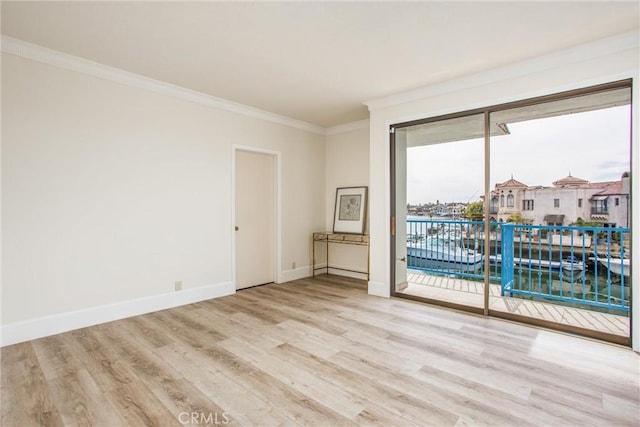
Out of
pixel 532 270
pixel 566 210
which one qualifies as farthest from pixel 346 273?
pixel 566 210

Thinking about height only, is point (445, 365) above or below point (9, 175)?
below

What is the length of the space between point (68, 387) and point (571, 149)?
Result: 4.81 m

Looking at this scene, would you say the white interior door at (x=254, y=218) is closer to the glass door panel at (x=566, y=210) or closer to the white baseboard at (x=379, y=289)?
the white baseboard at (x=379, y=289)

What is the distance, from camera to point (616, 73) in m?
2.75

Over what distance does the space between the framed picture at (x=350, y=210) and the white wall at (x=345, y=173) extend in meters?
0.11

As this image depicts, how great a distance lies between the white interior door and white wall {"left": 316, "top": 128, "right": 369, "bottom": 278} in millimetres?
1075

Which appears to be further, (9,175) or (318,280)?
(318,280)

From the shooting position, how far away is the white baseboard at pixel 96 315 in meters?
2.78

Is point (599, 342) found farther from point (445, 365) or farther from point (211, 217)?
point (211, 217)

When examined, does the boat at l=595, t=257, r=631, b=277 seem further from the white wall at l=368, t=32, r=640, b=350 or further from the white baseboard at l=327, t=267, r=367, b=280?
the white baseboard at l=327, t=267, r=367, b=280

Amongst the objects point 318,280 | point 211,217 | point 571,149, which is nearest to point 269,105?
point 211,217

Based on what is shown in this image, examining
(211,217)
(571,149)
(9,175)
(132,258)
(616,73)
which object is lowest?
(132,258)

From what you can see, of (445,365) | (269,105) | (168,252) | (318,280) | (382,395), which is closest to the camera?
(382,395)

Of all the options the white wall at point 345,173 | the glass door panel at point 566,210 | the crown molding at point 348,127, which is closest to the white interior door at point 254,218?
the white wall at point 345,173
